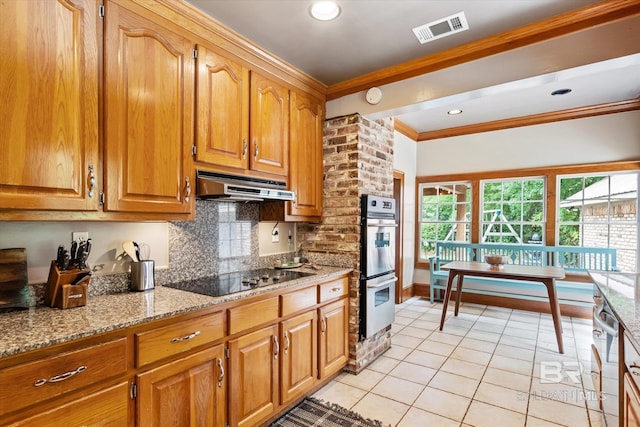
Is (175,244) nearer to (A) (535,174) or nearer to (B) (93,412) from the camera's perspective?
(B) (93,412)

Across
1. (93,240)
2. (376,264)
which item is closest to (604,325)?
(376,264)

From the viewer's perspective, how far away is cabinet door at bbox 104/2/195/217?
157 centimetres

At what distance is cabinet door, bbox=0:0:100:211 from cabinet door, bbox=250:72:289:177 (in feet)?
3.22

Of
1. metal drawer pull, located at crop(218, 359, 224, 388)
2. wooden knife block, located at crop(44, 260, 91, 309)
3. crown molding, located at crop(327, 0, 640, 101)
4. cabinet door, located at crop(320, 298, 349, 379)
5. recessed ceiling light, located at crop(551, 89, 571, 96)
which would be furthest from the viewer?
recessed ceiling light, located at crop(551, 89, 571, 96)

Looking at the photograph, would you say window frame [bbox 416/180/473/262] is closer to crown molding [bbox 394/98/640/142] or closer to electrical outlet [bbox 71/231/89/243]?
crown molding [bbox 394/98/640/142]

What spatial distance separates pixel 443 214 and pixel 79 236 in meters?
4.76

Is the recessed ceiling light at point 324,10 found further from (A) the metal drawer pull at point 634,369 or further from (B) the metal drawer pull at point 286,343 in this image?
(A) the metal drawer pull at point 634,369

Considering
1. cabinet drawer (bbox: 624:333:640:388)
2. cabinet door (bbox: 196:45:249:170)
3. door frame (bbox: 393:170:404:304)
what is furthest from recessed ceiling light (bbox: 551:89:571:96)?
cabinet door (bbox: 196:45:249:170)

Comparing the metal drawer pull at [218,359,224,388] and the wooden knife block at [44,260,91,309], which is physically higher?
the wooden knife block at [44,260,91,309]

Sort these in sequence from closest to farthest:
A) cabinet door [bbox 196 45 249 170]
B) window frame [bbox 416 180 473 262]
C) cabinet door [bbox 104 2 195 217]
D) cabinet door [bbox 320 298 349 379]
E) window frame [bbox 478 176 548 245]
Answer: cabinet door [bbox 104 2 195 217] → cabinet door [bbox 196 45 249 170] → cabinet door [bbox 320 298 349 379] → window frame [bbox 478 176 548 245] → window frame [bbox 416 180 473 262]

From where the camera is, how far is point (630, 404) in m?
1.32

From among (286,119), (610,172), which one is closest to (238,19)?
(286,119)

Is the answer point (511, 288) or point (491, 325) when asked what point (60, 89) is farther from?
point (511, 288)

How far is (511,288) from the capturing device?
177 inches
